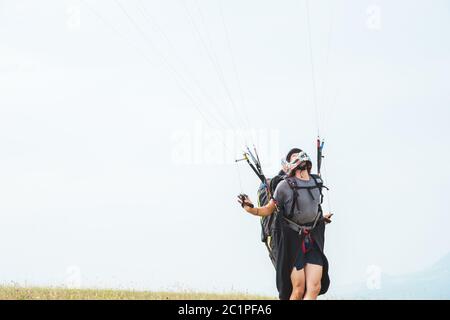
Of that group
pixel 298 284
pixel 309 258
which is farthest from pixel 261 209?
pixel 298 284

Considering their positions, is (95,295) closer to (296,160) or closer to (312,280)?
(312,280)

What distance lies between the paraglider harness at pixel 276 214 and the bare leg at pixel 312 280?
34 centimetres

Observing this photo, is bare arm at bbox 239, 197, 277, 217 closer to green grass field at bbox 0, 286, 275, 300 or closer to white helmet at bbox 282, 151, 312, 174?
white helmet at bbox 282, 151, 312, 174

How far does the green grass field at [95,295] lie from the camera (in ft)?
54.2

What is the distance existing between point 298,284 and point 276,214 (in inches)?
52.8

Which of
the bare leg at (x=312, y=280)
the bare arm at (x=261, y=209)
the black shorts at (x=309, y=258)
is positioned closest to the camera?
the bare arm at (x=261, y=209)

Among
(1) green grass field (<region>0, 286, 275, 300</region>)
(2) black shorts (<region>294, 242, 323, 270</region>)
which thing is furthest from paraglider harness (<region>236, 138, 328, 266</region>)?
(1) green grass field (<region>0, 286, 275, 300</region>)

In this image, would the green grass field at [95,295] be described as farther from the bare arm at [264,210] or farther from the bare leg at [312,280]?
the bare arm at [264,210]

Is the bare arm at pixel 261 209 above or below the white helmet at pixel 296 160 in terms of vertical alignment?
below

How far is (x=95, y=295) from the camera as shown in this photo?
1714 centimetres

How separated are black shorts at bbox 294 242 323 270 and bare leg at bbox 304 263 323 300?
0.25ft

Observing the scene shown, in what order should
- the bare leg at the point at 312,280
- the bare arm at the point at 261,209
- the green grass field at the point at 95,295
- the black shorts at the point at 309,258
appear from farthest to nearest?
the green grass field at the point at 95,295 < the black shorts at the point at 309,258 < the bare leg at the point at 312,280 < the bare arm at the point at 261,209

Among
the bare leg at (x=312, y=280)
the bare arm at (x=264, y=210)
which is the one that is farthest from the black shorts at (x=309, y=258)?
the bare arm at (x=264, y=210)

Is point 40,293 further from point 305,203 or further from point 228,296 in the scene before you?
point 305,203
